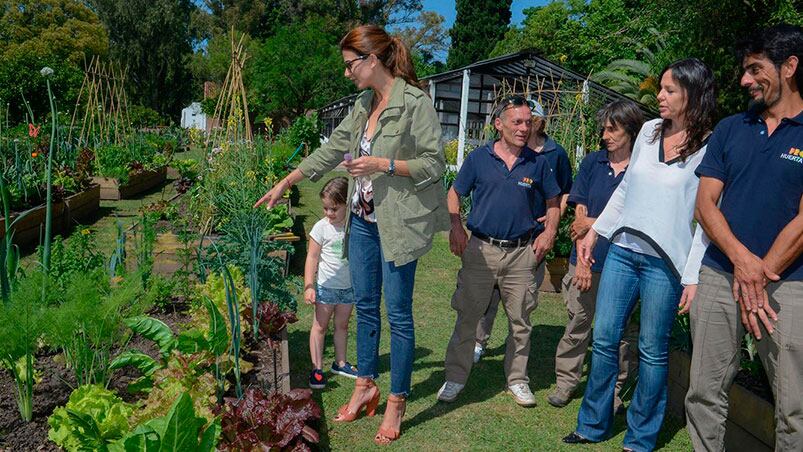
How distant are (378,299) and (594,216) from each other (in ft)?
4.37

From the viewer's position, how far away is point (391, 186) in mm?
3242

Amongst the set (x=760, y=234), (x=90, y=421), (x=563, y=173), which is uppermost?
(x=563, y=173)

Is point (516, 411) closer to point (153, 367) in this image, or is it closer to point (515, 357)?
point (515, 357)

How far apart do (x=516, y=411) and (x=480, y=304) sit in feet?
2.02

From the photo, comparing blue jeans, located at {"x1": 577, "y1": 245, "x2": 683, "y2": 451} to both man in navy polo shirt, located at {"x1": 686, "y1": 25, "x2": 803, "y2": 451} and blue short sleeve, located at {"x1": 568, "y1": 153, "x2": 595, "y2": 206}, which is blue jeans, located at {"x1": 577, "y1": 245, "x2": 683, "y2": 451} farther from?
blue short sleeve, located at {"x1": 568, "y1": 153, "x2": 595, "y2": 206}

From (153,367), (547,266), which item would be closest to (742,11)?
(547,266)

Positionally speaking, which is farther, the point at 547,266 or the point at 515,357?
the point at 547,266

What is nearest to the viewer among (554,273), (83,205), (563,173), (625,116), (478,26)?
(625,116)

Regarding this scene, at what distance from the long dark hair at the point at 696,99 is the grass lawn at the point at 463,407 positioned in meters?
1.53

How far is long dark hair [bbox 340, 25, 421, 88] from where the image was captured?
3188 millimetres

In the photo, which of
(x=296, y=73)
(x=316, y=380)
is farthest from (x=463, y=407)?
(x=296, y=73)

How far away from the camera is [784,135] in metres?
2.50

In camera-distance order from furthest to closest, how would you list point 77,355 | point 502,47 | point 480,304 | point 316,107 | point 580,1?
1. point 502,47
2. point 316,107
3. point 580,1
4. point 480,304
5. point 77,355

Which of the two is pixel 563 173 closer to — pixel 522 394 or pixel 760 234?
pixel 522 394
